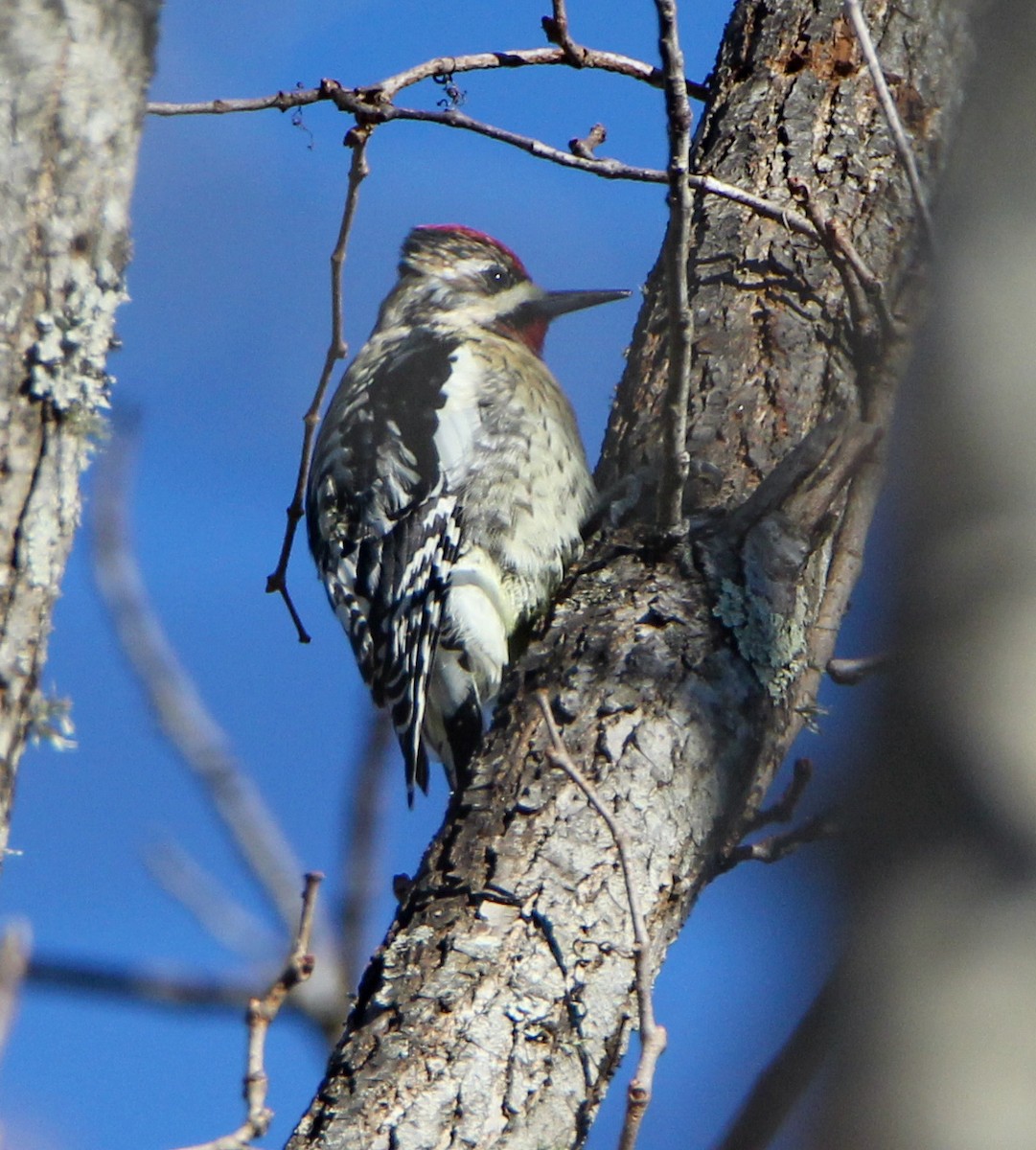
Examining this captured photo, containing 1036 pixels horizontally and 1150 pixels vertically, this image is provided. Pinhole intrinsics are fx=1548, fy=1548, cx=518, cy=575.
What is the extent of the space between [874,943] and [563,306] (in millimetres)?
3616

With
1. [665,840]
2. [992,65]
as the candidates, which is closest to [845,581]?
[665,840]

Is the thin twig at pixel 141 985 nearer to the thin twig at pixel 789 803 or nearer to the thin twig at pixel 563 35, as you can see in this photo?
the thin twig at pixel 789 803

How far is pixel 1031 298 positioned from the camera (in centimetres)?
92

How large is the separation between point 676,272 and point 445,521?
1.54 meters

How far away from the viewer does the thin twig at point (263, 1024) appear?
1501 millimetres

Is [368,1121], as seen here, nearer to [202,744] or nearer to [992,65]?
[202,744]

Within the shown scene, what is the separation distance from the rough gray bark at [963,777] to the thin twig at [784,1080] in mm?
42

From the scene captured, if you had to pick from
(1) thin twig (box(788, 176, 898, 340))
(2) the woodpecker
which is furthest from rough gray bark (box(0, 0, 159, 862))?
(2) the woodpecker

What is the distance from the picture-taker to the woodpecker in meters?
3.61

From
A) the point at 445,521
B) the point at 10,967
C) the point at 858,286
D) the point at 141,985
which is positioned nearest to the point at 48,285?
the point at 10,967

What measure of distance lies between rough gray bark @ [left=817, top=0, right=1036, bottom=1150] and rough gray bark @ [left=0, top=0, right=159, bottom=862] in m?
0.87

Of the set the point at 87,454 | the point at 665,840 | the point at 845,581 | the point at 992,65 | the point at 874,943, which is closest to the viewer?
the point at 874,943

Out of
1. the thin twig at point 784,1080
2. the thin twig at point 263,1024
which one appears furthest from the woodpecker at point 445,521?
the thin twig at point 784,1080

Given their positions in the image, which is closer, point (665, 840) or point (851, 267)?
point (665, 840)
